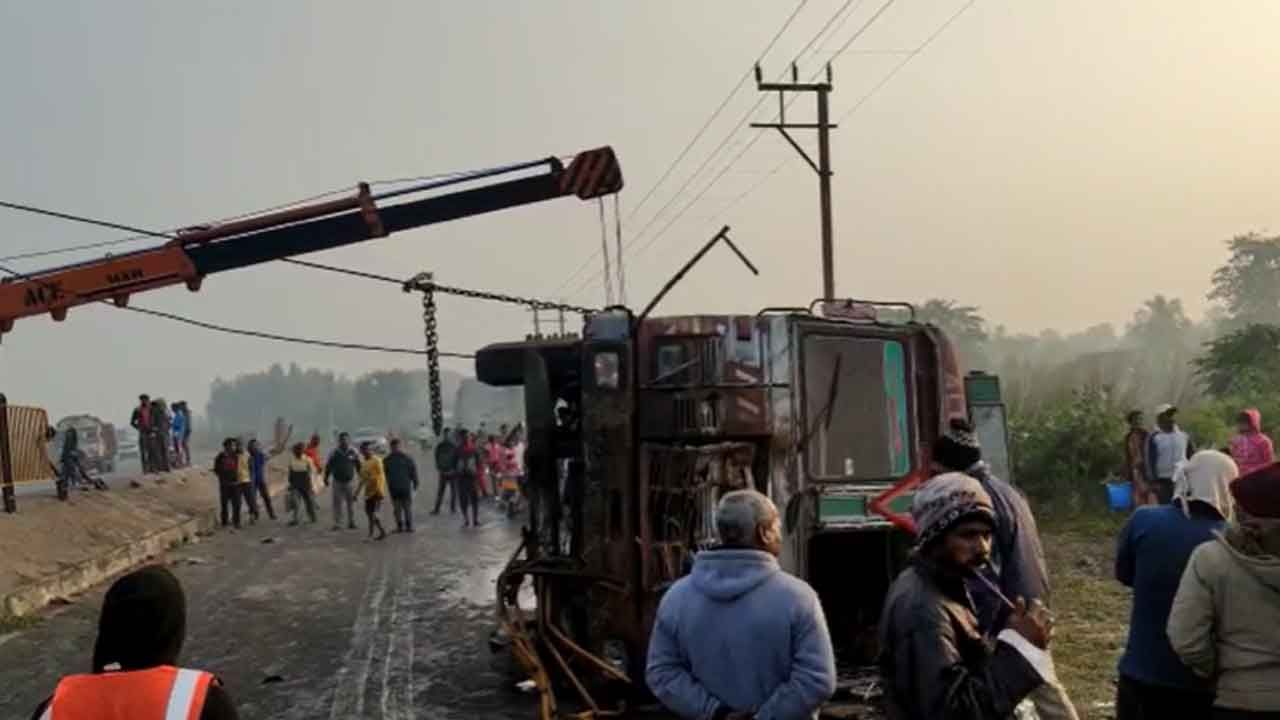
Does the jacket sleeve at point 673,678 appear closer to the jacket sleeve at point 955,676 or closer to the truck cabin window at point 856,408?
the jacket sleeve at point 955,676

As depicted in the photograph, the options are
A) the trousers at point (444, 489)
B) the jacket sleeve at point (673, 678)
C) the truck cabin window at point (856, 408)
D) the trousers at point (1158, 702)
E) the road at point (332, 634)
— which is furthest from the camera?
the trousers at point (444, 489)

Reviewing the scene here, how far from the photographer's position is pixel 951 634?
9.82ft

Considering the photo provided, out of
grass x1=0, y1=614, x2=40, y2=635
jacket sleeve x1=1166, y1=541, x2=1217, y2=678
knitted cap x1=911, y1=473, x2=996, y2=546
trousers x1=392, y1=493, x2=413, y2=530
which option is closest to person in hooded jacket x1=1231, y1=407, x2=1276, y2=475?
jacket sleeve x1=1166, y1=541, x2=1217, y2=678

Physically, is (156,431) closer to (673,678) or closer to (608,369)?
(608,369)

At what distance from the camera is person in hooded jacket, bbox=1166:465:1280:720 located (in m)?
3.61

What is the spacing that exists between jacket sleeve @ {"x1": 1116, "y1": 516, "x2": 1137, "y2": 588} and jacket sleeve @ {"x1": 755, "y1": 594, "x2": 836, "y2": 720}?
158 centimetres

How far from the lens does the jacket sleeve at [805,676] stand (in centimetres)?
355

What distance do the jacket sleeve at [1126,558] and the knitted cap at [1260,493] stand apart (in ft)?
2.80

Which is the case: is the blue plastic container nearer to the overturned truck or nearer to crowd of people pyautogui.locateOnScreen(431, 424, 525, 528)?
the overturned truck

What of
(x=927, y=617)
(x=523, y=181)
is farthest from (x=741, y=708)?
(x=523, y=181)

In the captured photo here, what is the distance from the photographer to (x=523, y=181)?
1445 cm

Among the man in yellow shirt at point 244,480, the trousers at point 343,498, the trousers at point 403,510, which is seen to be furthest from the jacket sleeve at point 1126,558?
the man in yellow shirt at point 244,480

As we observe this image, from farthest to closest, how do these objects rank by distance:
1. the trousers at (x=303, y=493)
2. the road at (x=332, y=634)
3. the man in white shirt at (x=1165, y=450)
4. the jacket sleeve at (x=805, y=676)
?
the trousers at (x=303, y=493) < the man in white shirt at (x=1165, y=450) < the road at (x=332, y=634) < the jacket sleeve at (x=805, y=676)

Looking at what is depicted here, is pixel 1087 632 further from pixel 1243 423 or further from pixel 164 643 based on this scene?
pixel 164 643
